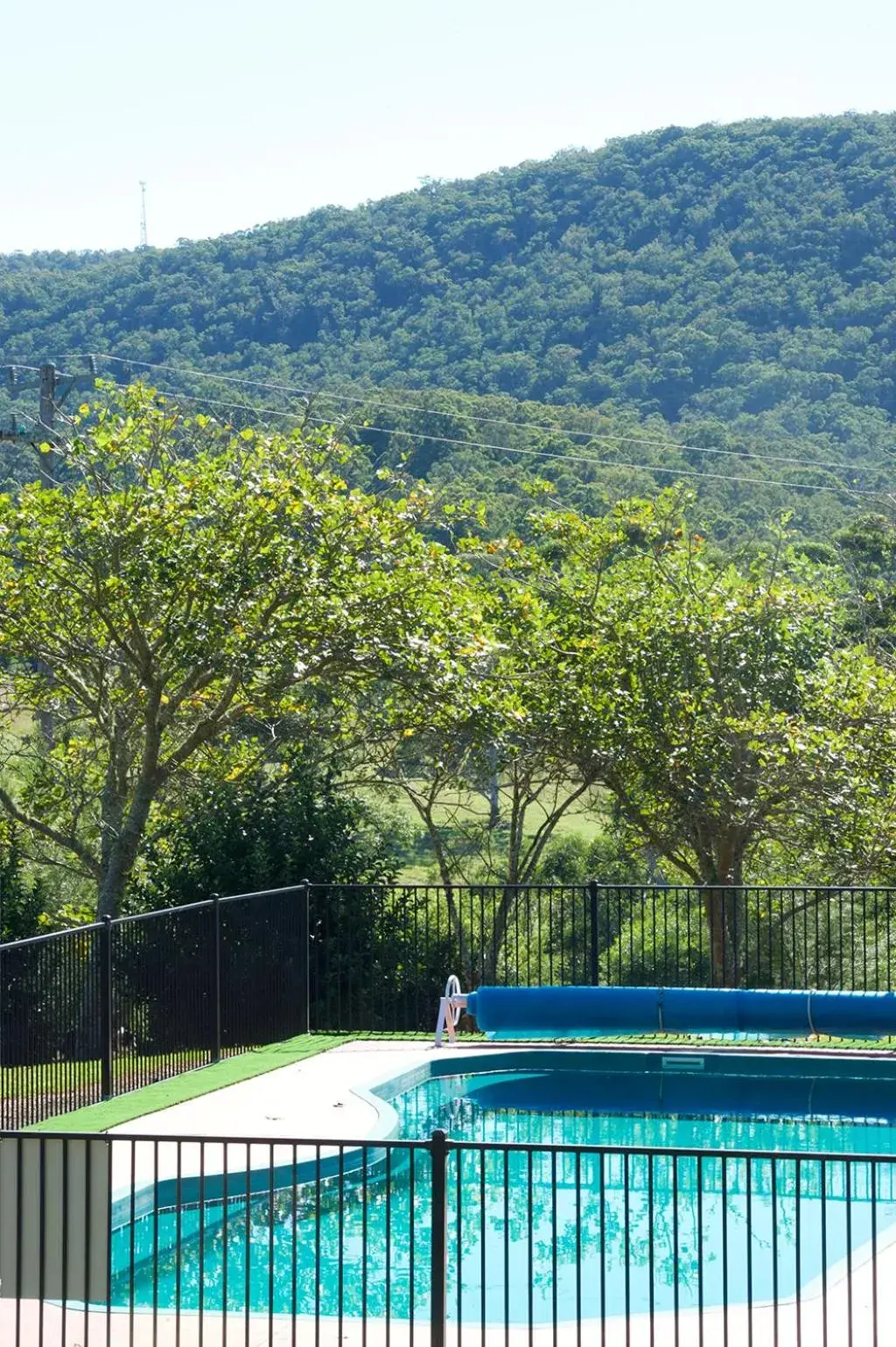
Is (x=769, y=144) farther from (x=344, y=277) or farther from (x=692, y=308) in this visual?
(x=344, y=277)

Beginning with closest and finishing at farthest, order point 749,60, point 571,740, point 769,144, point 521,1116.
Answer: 1. point 521,1116
2. point 571,740
3. point 749,60
4. point 769,144

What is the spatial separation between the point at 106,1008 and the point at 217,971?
1.97 metres

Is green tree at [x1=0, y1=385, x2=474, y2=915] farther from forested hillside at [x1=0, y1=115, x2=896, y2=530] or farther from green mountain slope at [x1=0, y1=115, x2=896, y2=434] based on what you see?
green mountain slope at [x1=0, y1=115, x2=896, y2=434]

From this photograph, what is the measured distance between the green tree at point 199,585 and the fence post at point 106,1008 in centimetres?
507

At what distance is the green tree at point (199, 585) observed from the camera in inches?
671

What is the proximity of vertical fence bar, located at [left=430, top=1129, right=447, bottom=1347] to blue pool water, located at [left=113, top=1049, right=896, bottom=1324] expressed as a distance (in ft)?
0.53

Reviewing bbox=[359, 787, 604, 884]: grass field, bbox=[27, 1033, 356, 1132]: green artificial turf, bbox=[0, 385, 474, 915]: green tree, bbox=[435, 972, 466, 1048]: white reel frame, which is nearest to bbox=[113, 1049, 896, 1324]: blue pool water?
bbox=[435, 972, 466, 1048]: white reel frame

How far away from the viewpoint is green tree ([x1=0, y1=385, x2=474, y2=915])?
17.0 m

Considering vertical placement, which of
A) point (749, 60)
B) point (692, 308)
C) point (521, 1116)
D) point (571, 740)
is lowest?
point (521, 1116)

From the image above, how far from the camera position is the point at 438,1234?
20.7ft

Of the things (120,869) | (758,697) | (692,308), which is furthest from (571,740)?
(692,308)

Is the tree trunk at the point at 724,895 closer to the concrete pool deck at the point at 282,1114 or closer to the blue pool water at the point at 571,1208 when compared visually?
the blue pool water at the point at 571,1208

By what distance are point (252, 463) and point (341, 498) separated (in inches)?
40.8

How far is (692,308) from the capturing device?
6819cm
